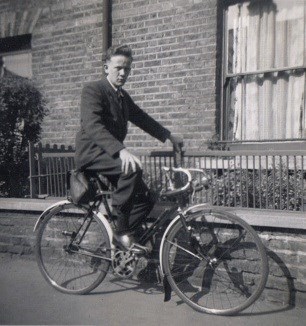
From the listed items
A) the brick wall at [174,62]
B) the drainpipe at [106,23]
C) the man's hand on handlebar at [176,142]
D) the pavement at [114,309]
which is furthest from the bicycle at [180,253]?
the drainpipe at [106,23]

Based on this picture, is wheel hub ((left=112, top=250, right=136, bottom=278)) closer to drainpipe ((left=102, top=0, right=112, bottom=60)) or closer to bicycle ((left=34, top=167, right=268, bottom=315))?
bicycle ((left=34, top=167, right=268, bottom=315))

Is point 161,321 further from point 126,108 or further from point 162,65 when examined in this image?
point 162,65

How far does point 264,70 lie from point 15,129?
136 inches

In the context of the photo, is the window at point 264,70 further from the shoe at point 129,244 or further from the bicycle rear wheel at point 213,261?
the shoe at point 129,244

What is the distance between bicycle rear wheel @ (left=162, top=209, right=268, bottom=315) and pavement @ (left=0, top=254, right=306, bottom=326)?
4.9 inches

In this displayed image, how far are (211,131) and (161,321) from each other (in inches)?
120

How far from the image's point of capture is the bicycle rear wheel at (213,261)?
3787mm

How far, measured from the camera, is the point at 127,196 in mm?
3867

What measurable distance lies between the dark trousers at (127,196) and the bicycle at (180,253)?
14 centimetres

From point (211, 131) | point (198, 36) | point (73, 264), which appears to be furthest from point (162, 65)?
point (73, 264)

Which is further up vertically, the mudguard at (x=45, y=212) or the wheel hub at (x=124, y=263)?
the mudguard at (x=45, y=212)

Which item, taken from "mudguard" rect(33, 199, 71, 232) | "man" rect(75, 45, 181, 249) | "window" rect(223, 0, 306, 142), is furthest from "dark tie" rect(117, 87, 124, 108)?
"window" rect(223, 0, 306, 142)

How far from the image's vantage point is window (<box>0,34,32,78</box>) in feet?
26.5

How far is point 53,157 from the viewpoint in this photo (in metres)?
5.38
